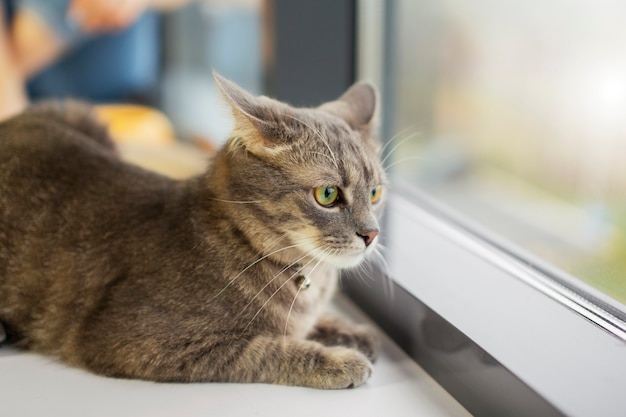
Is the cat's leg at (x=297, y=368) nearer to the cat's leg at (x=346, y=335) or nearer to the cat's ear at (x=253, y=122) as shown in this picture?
the cat's leg at (x=346, y=335)

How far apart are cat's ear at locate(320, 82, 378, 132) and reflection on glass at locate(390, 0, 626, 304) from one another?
168mm

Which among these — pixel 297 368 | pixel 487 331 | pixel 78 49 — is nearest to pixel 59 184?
pixel 297 368

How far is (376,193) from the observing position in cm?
145

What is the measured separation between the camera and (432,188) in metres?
2.14

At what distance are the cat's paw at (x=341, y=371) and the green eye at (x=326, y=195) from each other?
28 cm

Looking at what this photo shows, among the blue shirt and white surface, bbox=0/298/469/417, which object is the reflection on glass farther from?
the blue shirt

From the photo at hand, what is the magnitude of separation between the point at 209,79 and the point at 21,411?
1.75 m

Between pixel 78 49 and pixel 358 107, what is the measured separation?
175 cm

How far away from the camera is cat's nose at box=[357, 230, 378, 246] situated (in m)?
1.36

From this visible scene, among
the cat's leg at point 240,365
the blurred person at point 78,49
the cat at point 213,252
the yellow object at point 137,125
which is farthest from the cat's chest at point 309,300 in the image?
the blurred person at point 78,49

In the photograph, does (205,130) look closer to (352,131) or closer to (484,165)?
(484,165)

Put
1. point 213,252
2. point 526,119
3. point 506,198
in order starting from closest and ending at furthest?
point 213,252 < point 526,119 < point 506,198

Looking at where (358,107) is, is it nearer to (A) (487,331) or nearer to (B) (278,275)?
(B) (278,275)

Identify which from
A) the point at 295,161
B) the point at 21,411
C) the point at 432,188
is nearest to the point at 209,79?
the point at 432,188
